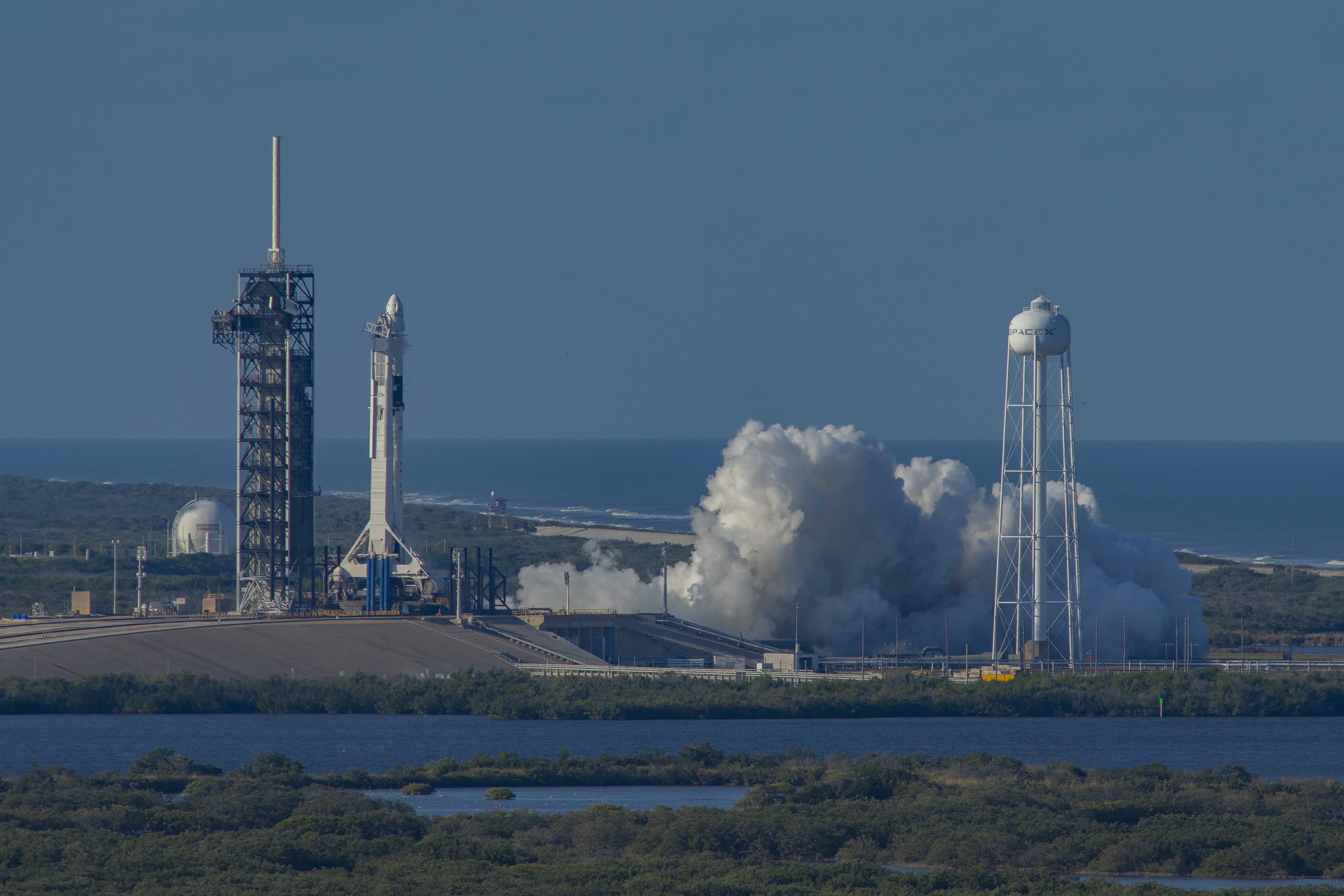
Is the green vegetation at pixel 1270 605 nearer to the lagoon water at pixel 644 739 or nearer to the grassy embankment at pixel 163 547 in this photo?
the lagoon water at pixel 644 739

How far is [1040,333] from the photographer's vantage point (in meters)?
70.6

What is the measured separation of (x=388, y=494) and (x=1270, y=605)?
51684 mm

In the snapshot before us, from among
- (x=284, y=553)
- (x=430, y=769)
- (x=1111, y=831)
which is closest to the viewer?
(x=1111, y=831)

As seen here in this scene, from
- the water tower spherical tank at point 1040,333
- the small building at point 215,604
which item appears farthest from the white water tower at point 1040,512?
the small building at point 215,604

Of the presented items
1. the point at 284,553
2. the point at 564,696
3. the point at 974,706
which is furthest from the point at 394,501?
the point at 974,706

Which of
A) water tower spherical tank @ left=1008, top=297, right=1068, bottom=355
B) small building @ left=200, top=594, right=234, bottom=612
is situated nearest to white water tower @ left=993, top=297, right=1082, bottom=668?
water tower spherical tank @ left=1008, top=297, right=1068, bottom=355

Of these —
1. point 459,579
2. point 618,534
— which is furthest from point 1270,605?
point 618,534

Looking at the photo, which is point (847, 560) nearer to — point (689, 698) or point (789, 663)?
point (789, 663)

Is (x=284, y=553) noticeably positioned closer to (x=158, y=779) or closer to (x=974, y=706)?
(x=974, y=706)

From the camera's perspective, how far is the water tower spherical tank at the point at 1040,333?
70.6 m

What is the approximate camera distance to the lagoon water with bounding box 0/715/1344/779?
56.4 meters

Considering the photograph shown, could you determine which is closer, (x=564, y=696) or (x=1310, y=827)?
(x=1310, y=827)

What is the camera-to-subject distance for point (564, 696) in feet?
229

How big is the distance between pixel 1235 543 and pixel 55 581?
335 feet
